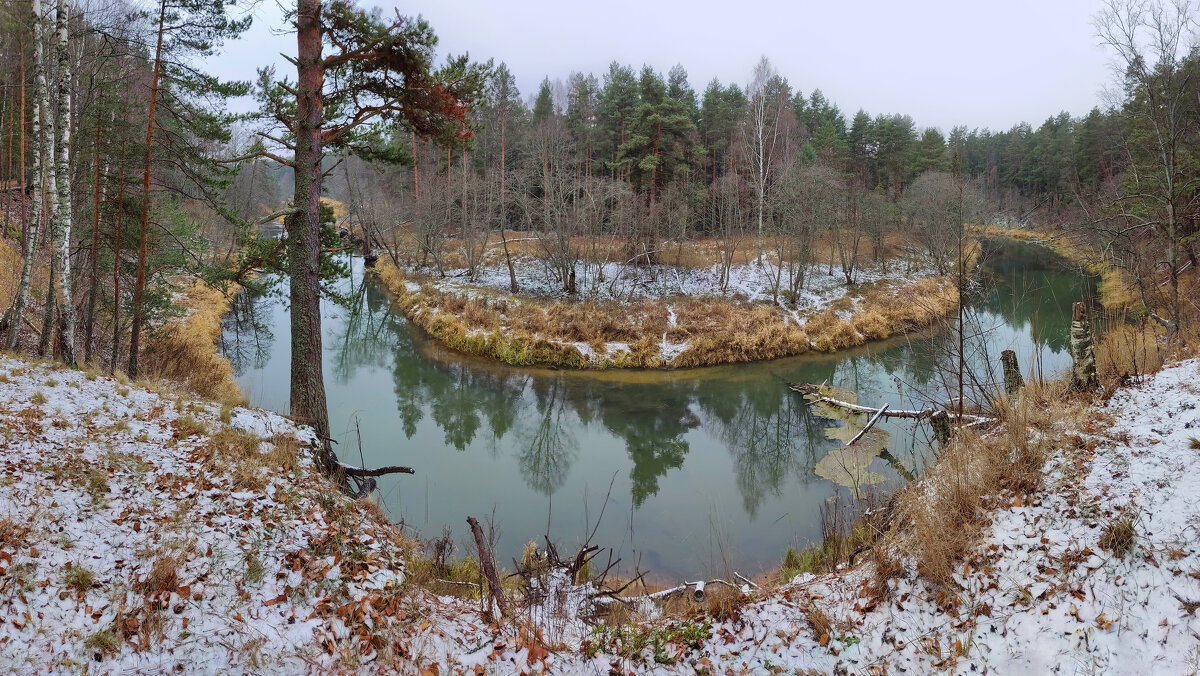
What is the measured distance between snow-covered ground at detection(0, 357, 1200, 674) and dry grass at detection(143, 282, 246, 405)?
5355mm

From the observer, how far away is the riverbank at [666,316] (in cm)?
1988

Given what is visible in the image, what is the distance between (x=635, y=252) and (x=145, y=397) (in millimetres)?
20710

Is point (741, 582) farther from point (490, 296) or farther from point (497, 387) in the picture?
point (490, 296)

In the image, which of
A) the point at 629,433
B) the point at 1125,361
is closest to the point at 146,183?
the point at 629,433

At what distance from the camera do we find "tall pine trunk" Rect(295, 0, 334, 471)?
285 inches

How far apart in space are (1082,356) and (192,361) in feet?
58.8

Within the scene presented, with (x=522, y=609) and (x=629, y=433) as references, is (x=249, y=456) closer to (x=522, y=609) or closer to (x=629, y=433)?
(x=522, y=609)

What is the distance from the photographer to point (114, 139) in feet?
32.8

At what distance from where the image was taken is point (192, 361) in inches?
550

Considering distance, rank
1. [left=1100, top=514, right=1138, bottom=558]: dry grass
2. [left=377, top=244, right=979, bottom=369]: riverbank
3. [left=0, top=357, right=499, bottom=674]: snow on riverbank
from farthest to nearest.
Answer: [left=377, top=244, right=979, bottom=369]: riverbank → [left=1100, top=514, right=1138, bottom=558]: dry grass → [left=0, top=357, right=499, bottom=674]: snow on riverbank

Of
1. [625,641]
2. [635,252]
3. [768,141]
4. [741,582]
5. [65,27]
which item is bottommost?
[741,582]

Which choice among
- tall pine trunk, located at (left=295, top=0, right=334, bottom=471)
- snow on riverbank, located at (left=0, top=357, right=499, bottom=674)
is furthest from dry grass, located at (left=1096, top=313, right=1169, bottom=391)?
tall pine trunk, located at (left=295, top=0, right=334, bottom=471)

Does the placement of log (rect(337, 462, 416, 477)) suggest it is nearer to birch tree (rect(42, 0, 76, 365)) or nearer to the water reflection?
the water reflection

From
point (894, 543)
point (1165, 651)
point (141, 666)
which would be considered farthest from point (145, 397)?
point (1165, 651)
